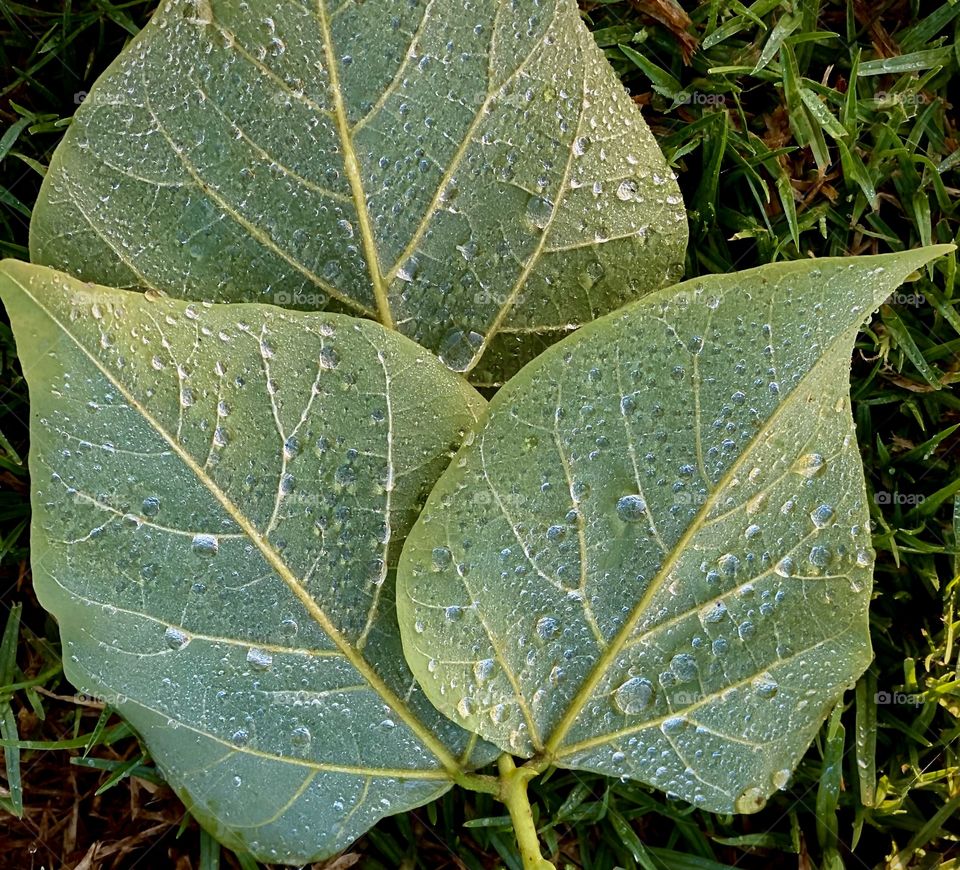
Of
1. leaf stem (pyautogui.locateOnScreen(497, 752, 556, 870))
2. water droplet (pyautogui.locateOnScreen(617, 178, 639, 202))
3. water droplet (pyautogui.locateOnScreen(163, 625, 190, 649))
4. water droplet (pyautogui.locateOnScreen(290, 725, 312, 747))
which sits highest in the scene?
water droplet (pyautogui.locateOnScreen(617, 178, 639, 202))

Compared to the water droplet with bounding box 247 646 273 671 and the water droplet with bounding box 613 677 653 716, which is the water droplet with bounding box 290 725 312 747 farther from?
the water droplet with bounding box 613 677 653 716

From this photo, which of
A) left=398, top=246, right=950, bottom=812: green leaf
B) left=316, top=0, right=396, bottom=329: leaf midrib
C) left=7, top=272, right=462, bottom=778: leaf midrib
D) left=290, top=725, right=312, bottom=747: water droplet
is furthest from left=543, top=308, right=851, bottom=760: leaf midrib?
left=316, top=0, right=396, bottom=329: leaf midrib

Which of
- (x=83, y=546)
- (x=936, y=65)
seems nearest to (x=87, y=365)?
(x=83, y=546)

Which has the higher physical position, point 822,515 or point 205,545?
point 205,545

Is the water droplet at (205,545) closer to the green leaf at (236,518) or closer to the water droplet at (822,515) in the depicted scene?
the green leaf at (236,518)

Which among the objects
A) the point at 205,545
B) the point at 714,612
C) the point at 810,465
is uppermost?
the point at 205,545

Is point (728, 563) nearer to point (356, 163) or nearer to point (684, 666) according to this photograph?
point (684, 666)

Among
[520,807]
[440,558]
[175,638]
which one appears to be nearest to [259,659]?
[175,638]
